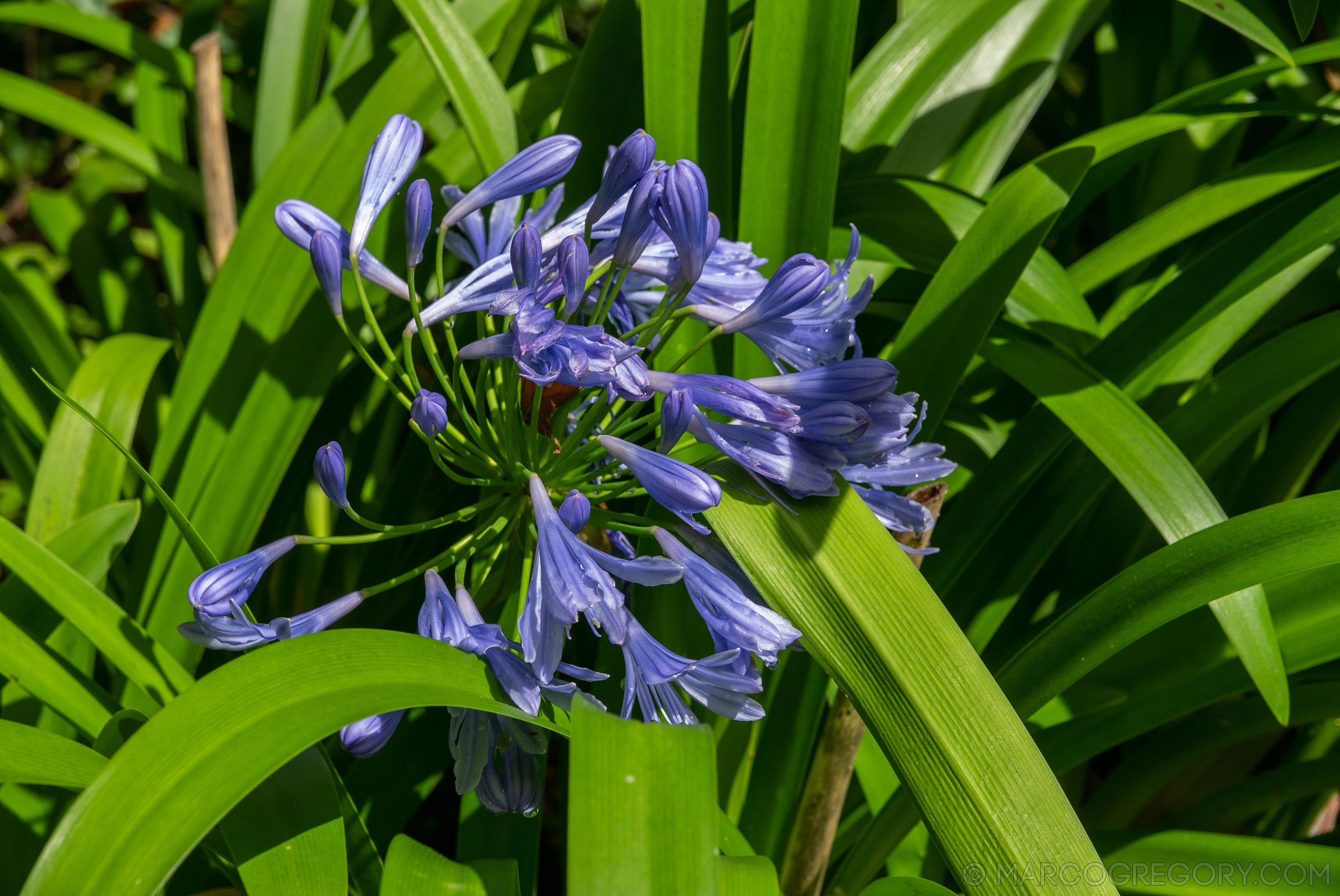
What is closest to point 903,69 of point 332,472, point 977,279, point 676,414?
point 977,279

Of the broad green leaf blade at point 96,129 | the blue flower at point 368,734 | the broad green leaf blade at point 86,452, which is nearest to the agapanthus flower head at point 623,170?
the blue flower at point 368,734

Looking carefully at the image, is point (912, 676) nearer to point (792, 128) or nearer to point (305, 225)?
point (792, 128)

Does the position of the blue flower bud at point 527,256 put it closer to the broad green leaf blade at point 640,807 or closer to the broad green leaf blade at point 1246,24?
the broad green leaf blade at point 640,807

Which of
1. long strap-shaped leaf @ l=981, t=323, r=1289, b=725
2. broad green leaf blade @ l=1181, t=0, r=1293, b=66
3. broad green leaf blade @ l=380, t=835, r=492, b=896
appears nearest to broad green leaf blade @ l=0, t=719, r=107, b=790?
broad green leaf blade @ l=380, t=835, r=492, b=896

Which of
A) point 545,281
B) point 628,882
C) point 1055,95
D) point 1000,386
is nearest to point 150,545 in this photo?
point 545,281

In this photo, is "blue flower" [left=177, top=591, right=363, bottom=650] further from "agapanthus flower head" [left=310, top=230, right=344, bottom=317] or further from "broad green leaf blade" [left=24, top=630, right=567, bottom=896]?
"agapanthus flower head" [left=310, top=230, right=344, bottom=317]

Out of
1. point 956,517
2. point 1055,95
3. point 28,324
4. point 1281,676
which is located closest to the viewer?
point 1281,676

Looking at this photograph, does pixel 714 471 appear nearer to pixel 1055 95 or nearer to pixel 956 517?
pixel 956 517
